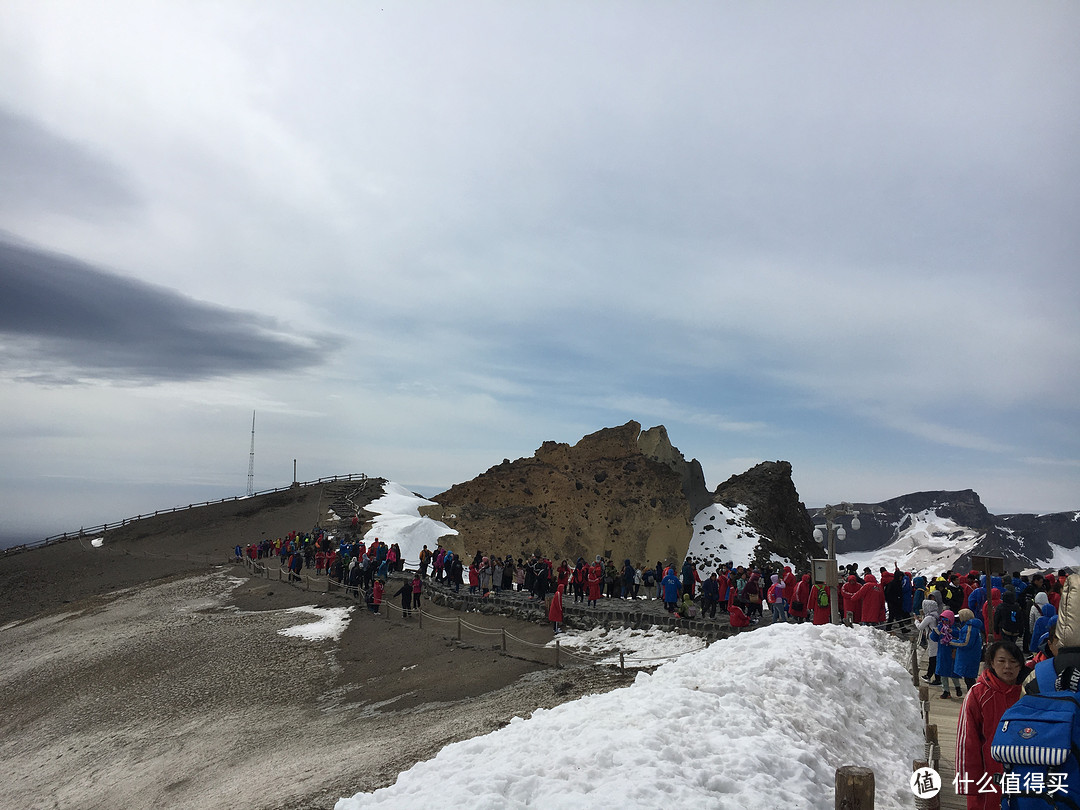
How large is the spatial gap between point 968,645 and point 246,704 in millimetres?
15633

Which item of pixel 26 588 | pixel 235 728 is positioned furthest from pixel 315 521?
pixel 235 728

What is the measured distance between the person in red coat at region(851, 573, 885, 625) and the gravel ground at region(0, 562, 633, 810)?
593cm

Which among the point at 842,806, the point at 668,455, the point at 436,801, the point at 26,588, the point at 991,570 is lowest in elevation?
the point at 26,588

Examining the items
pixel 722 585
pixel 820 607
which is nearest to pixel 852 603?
pixel 820 607

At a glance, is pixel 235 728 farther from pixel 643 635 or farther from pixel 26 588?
pixel 26 588

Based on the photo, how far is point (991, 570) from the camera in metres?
11.6

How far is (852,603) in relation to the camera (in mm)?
15859

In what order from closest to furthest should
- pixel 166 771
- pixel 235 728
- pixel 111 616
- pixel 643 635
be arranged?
pixel 166 771
pixel 235 728
pixel 643 635
pixel 111 616

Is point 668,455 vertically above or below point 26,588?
above

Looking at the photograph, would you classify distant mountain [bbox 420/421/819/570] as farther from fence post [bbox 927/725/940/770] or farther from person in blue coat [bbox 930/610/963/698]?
fence post [bbox 927/725/940/770]

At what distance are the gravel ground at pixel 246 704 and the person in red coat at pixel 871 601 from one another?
5.93 meters

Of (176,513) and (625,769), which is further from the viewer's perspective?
(176,513)

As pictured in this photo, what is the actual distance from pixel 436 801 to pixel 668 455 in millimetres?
46672

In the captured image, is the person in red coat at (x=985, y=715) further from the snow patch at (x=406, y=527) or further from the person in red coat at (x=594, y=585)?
the snow patch at (x=406, y=527)
